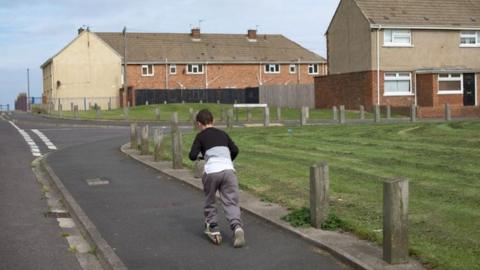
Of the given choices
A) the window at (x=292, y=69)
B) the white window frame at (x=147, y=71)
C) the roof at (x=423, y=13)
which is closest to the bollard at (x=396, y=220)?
the roof at (x=423, y=13)

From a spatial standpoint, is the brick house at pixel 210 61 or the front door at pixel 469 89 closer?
the front door at pixel 469 89

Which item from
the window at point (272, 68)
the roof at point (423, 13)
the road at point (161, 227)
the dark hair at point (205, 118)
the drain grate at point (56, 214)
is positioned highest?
the roof at point (423, 13)

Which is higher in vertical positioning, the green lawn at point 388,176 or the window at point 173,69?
the window at point 173,69

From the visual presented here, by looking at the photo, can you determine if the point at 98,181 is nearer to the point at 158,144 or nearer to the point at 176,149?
the point at 176,149

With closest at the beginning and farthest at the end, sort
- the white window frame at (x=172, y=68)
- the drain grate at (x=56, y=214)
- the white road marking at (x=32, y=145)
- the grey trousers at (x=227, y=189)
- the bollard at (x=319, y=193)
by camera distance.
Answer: the grey trousers at (x=227, y=189) → the bollard at (x=319, y=193) → the drain grate at (x=56, y=214) → the white road marking at (x=32, y=145) → the white window frame at (x=172, y=68)

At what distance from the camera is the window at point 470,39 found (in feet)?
149

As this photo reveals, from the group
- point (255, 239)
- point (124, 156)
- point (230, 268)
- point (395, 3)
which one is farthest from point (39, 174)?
point (395, 3)

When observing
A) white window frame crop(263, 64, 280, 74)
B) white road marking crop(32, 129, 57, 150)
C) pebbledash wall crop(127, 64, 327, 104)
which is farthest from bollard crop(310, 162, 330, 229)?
white window frame crop(263, 64, 280, 74)

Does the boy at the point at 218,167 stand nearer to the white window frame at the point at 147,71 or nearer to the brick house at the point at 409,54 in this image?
the brick house at the point at 409,54

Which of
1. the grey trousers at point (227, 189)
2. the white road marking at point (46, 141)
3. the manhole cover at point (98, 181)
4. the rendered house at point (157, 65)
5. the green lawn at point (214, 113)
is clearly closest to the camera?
the grey trousers at point (227, 189)

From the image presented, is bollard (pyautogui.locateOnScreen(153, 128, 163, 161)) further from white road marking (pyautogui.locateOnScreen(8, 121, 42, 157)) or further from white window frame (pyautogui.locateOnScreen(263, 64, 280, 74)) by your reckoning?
white window frame (pyautogui.locateOnScreen(263, 64, 280, 74))

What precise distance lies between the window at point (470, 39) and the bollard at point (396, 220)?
136 ft

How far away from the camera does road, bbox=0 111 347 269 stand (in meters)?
7.10

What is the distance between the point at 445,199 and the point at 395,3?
3795cm
